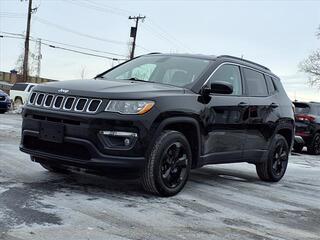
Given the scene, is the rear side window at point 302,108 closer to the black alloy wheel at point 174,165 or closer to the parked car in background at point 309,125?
the parked car in background at point 309,125

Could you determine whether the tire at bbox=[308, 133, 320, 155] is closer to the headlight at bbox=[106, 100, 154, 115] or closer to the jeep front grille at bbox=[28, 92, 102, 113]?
the headlight at bbox=[106, 100, 154, 115]

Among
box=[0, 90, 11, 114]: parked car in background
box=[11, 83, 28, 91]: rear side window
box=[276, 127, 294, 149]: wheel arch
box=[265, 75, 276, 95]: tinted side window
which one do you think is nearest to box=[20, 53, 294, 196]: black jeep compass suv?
box=[265, 75, 276, 95]: tinted side window

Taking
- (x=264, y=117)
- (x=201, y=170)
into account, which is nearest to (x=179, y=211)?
(x=264, y=117)

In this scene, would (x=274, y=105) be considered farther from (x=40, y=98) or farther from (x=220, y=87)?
(x=40, y=98)

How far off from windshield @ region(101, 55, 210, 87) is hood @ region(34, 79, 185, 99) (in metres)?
0.35

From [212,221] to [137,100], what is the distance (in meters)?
1.48

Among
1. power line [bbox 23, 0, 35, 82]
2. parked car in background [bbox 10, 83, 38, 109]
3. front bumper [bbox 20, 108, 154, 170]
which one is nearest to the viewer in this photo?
front bumper [bbox 20, 108, 154, 170]

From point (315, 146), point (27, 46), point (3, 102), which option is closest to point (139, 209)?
point (315, 146)

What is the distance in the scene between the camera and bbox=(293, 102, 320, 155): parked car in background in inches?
616

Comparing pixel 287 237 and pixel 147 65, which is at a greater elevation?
pixel 147 65

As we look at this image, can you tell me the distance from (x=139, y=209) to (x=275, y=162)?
3644mm

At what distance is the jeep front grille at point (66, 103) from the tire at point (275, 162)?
3.52 metres

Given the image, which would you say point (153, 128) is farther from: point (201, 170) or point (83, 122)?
point (201, 170)

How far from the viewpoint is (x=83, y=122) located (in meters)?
5.39
